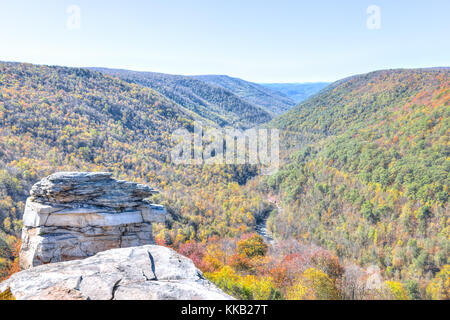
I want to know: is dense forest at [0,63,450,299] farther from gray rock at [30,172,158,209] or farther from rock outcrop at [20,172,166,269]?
gray rock at [30,172,158,209]

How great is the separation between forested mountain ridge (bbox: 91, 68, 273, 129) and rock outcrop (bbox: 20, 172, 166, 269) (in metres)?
130

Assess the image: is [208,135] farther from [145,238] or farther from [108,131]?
[145,238]

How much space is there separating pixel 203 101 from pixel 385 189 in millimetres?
146208

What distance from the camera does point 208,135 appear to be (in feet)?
314

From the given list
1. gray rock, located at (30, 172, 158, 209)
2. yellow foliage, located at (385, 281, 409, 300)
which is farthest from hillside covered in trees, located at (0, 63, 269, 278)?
yellow foliage, located at (385, 281, 409, 300)

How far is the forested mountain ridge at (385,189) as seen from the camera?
41406 mm

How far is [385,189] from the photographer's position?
5138 cm

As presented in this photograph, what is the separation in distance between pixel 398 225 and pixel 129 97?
307 feet

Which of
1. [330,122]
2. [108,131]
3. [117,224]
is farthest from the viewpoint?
[330,122]

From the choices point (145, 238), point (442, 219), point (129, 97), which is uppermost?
point (129, 97)
